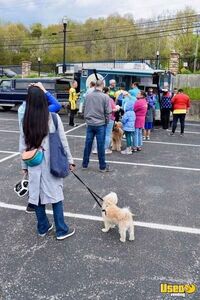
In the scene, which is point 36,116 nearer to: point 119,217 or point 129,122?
point 119,217

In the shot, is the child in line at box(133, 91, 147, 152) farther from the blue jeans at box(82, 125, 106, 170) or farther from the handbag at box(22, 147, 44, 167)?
the handbag at box(22, 147, 44, 167)

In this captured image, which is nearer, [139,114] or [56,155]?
[56,155]

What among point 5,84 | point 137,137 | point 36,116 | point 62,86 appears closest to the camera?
point 36,116

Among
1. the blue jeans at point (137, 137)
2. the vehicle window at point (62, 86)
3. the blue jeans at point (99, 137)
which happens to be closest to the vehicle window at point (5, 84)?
the vehicle window at point (62, 86)

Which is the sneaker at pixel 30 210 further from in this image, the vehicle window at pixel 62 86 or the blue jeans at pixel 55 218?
the vehicle window at pixel 62 86

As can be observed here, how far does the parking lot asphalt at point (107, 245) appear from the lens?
10.7 ft

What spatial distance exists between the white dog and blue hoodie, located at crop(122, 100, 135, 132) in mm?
4470

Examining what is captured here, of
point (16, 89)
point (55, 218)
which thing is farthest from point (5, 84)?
point (55, 218)

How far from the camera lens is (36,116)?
12.0 feet

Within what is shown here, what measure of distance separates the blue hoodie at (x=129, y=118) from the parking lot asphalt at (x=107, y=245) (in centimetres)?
184

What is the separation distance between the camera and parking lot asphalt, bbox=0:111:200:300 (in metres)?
3.25

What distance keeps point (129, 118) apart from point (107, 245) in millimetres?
4904

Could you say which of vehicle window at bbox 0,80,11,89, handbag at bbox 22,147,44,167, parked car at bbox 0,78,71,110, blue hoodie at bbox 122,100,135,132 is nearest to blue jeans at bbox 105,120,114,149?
blue hoodie at bbox 122,100,135,132

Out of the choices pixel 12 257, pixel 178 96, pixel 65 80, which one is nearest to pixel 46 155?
pixel 12 257
